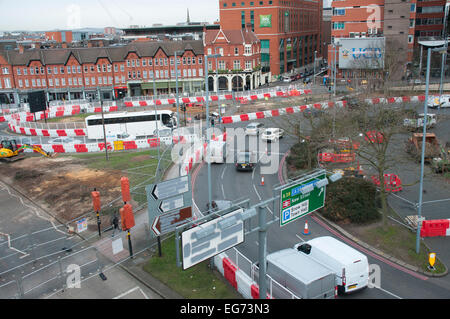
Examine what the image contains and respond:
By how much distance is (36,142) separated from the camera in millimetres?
41312

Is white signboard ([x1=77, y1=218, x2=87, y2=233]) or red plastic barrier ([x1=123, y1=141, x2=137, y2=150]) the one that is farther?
red plastic barrier ([x1=123, y1=141, x2=137, y2=150])

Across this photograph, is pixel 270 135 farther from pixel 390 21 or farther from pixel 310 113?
pixel 390 21

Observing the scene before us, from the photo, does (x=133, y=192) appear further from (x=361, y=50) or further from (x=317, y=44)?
(x=317, y=44)

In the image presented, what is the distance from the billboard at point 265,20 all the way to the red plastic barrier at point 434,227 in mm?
72665

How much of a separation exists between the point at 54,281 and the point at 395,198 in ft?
64.1

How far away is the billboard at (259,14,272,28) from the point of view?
84.7 meters

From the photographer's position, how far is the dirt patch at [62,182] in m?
25.5

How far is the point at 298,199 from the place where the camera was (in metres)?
13.9

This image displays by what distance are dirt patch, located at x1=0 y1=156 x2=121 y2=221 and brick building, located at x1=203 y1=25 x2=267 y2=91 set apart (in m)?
42.2

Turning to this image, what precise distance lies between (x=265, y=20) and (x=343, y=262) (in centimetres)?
7803

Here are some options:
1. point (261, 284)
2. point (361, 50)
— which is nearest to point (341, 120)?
point (261, 284)

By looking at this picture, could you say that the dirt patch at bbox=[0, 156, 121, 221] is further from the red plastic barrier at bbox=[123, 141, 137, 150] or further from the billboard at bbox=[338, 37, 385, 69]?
the billboard at bbox=[338, 37, 385, 69]

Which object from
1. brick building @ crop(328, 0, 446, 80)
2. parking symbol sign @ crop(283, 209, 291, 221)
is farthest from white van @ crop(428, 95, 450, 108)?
parking symbol sign @ crop(283, 209, 291, 221)

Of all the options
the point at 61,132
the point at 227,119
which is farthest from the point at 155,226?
the point at 61,132
